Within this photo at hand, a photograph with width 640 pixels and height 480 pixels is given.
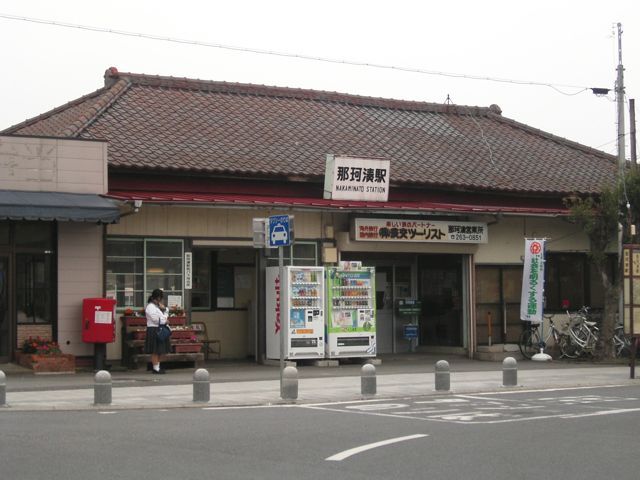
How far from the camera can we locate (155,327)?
71.1ft

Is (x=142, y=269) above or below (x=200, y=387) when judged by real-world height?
above

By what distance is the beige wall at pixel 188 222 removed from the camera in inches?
914

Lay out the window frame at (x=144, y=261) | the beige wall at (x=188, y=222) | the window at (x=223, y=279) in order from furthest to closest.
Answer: the window at (x=223, y=279) < the beige wall at (x=188, y=222) < the window frame at (x=144, y=261)

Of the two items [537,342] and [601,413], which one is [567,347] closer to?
[537,342]

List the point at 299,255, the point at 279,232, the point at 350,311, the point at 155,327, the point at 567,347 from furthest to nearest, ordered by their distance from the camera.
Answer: the point at 567,347, the point at 299,255, the point at 350,311, the point at 155,327, the point at 279,232

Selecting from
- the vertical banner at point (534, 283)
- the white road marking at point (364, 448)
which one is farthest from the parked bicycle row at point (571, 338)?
the white road marking at point (364, 448)

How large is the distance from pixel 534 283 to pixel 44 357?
41.8 ft

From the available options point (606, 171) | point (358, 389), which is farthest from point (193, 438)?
point (606, 171)

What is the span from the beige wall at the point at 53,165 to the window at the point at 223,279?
14.3 feet

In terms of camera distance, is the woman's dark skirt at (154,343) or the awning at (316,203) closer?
the woman's dark skirt at (154,343)

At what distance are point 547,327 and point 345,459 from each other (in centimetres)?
1868

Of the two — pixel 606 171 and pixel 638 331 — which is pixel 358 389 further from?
pixel 606 171

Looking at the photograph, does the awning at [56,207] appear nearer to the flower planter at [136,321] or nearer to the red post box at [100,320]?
the red post box at [100,320]

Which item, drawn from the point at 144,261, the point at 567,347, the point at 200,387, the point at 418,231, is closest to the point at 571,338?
the point at 567,347
